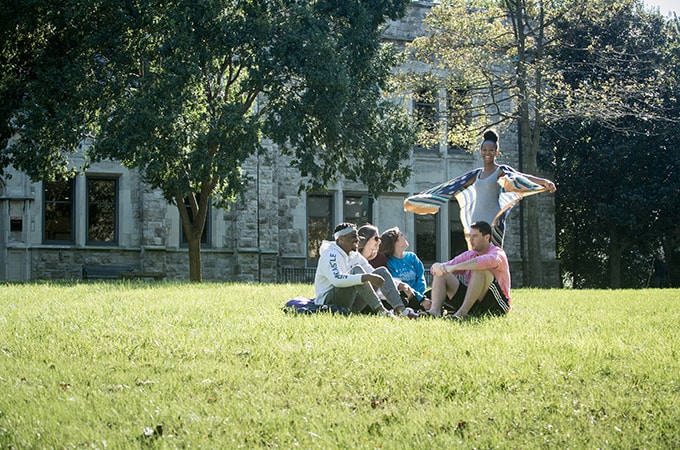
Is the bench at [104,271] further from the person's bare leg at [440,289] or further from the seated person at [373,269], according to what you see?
the person's bare leg at [440,289]

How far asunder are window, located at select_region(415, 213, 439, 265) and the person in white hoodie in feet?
73.8

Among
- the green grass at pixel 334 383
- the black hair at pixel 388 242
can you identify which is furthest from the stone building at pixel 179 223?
the green grass at pixel 334 383

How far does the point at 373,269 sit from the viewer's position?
11.1 metres

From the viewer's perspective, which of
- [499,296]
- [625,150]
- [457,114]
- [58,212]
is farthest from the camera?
[625,150]

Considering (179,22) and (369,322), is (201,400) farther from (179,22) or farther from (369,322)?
(179,22)

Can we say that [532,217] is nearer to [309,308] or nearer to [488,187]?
[488,187]

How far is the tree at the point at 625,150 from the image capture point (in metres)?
33.4

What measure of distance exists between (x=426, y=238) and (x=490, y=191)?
21966mm

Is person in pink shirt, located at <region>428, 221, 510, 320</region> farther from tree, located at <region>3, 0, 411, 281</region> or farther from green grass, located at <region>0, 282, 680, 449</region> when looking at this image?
tree, located at <region>3, 0, 411, 281</region>

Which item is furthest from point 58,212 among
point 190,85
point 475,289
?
point 475,289

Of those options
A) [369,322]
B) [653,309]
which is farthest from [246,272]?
[369,322]

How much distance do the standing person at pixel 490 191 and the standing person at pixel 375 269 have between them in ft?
3.34

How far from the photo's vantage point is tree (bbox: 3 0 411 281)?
2023 cm

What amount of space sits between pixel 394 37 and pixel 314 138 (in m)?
11.1
